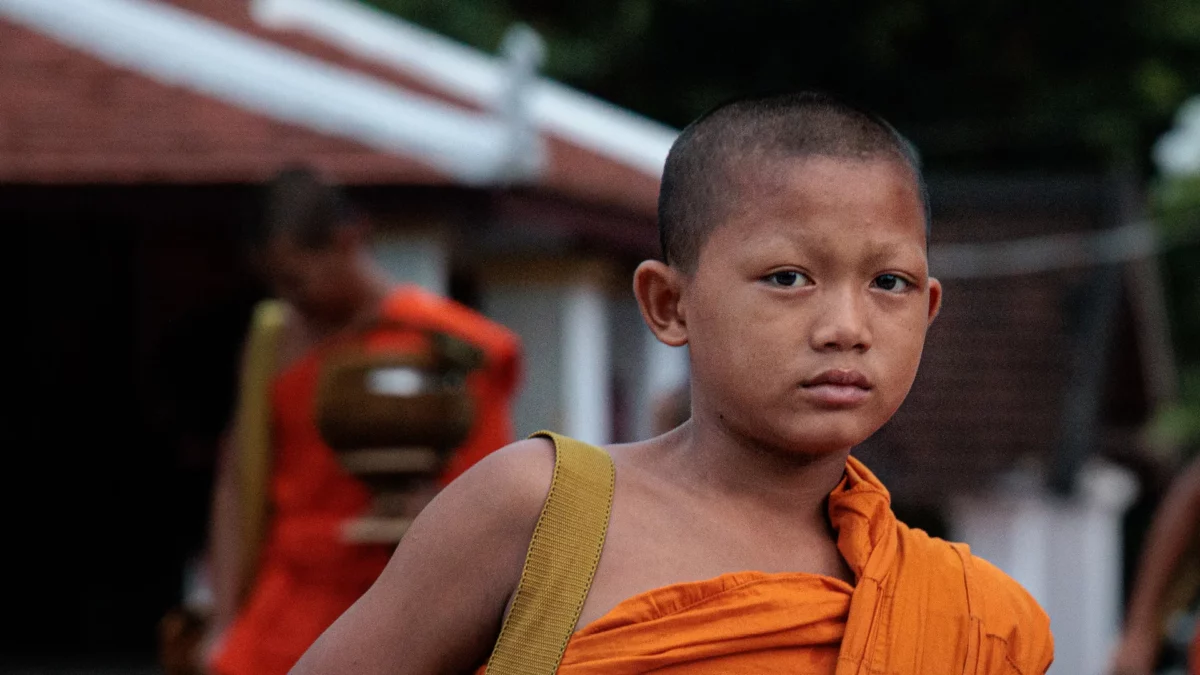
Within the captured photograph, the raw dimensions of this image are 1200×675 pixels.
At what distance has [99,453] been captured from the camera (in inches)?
351

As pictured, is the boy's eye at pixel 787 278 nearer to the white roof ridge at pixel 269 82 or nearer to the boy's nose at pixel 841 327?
the boy's nose at pixel 841 327

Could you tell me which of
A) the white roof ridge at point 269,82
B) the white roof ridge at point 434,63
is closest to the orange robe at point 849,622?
the white roof ridge at point 269,82

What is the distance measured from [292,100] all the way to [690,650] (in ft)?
16.6

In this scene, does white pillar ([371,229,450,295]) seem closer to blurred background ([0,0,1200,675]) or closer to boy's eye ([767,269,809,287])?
blurred background ([0,0,1200,675])

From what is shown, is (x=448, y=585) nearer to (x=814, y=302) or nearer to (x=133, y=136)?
(x=814, y=302)

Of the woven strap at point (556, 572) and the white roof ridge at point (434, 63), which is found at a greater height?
the white roof ridge at point (434, 63)

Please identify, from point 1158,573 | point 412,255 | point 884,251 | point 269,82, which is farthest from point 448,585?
point 269,82

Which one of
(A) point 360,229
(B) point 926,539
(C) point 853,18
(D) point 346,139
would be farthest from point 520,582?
(C) point 853,18

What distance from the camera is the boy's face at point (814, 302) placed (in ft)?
6.11

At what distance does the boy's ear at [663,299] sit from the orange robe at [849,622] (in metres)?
0.30

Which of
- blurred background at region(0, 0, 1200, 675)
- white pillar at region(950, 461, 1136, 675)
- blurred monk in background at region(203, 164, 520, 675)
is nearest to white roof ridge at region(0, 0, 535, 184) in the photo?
blurred background at region(0, 0, 1200, 675)

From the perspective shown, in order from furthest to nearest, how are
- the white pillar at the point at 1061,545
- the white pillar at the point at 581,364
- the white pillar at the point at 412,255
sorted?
1. the white pillar at the point at 1061,545
2. the white pillar at the point at 581,364
3. the white pillar at the point at 412,255

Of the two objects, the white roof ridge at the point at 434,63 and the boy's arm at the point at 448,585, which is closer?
the boy's arm at the point at 448,585

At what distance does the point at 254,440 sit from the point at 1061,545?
11.7 meters
